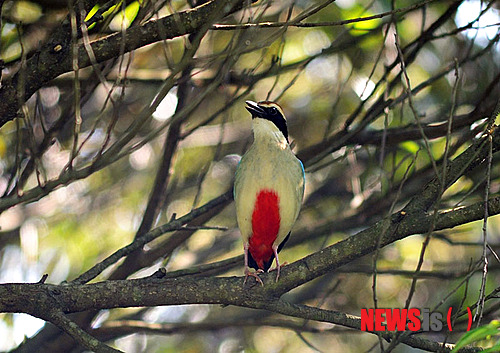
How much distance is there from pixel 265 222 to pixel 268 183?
0.99ft

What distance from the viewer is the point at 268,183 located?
177 inches

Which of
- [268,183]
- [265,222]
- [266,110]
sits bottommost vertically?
[265,222]

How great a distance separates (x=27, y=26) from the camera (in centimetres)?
479

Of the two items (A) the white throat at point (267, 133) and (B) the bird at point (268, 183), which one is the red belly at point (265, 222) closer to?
(B) the bird at point (268, 183)

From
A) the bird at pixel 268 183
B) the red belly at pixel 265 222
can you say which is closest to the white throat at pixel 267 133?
the bird at pixel 268 183

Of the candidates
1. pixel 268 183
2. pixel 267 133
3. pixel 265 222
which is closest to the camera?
pixel 268 183

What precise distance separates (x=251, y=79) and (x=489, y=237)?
10.9 ft

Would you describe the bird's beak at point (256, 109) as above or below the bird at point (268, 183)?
above

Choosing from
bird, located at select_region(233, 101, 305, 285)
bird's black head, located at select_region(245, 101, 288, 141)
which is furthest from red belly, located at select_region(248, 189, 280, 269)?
bird's black head, located at select_region(245, 101, 288, 141)

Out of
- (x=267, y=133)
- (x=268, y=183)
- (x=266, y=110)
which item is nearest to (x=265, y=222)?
(x=268, y=183)

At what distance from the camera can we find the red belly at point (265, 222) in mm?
4511

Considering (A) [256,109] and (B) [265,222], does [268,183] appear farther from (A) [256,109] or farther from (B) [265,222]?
(A) [256,109]

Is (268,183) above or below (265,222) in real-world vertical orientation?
above

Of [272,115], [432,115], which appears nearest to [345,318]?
[272,115]
